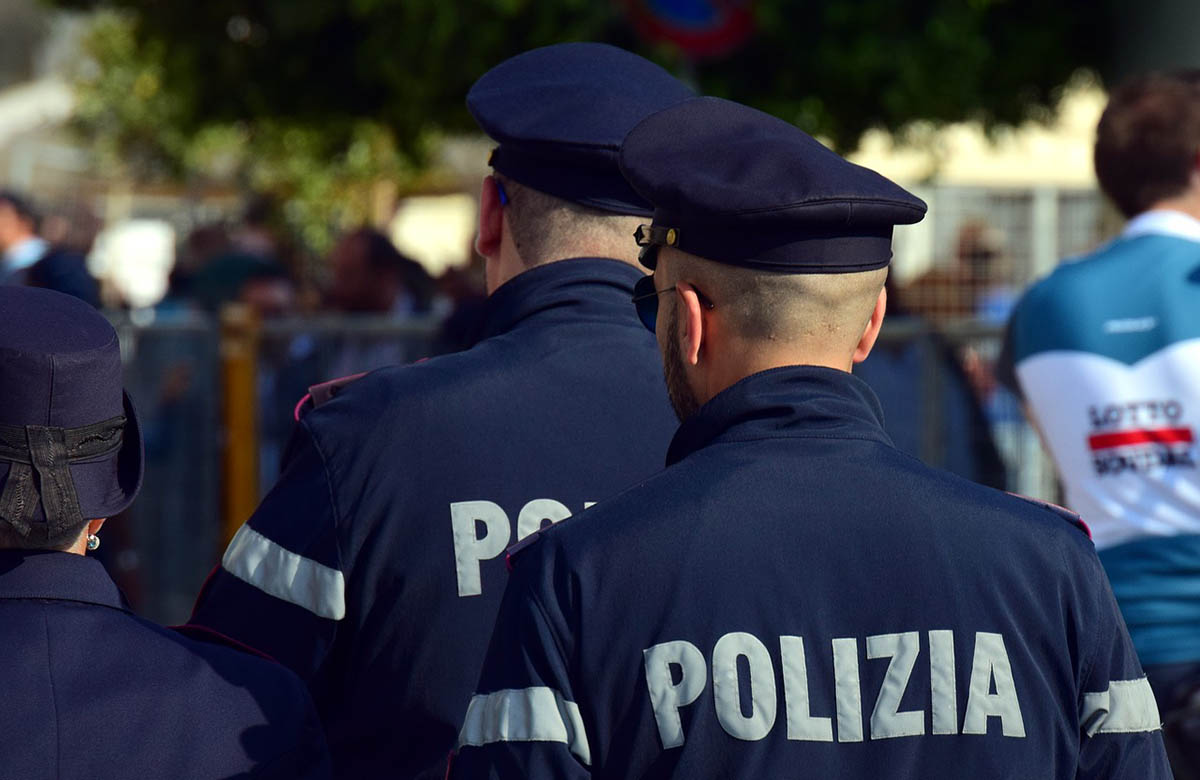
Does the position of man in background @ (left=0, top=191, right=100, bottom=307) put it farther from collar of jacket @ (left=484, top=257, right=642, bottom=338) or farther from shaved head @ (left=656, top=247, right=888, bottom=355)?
shaved head @ (left=656, top=247, right=888, bottom=355)

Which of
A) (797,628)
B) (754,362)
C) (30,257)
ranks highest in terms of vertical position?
(30,257)

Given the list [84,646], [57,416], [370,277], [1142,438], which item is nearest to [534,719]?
[84,646]

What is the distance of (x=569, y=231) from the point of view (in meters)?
2.75

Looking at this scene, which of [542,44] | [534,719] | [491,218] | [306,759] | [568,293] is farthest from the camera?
[542,44]

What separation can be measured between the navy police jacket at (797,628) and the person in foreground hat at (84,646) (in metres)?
0.44

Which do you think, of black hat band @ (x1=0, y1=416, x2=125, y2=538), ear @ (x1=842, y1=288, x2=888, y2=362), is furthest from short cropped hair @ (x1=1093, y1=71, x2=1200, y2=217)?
black hat band @ (x1=0, y1=416, x2=125, y2=538)

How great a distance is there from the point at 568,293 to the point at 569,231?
119 millimetres

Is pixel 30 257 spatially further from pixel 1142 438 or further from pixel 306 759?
pixel 306 759

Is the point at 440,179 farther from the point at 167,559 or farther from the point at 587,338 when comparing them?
the point at 587,338

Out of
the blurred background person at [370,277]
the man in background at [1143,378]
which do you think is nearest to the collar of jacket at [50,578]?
the man in background at [1143,378]

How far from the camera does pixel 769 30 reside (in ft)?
31.2

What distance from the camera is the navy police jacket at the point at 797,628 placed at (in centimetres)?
181

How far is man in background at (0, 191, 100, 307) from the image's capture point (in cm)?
727

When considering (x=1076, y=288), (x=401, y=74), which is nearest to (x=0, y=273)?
(x=401, y=74)
